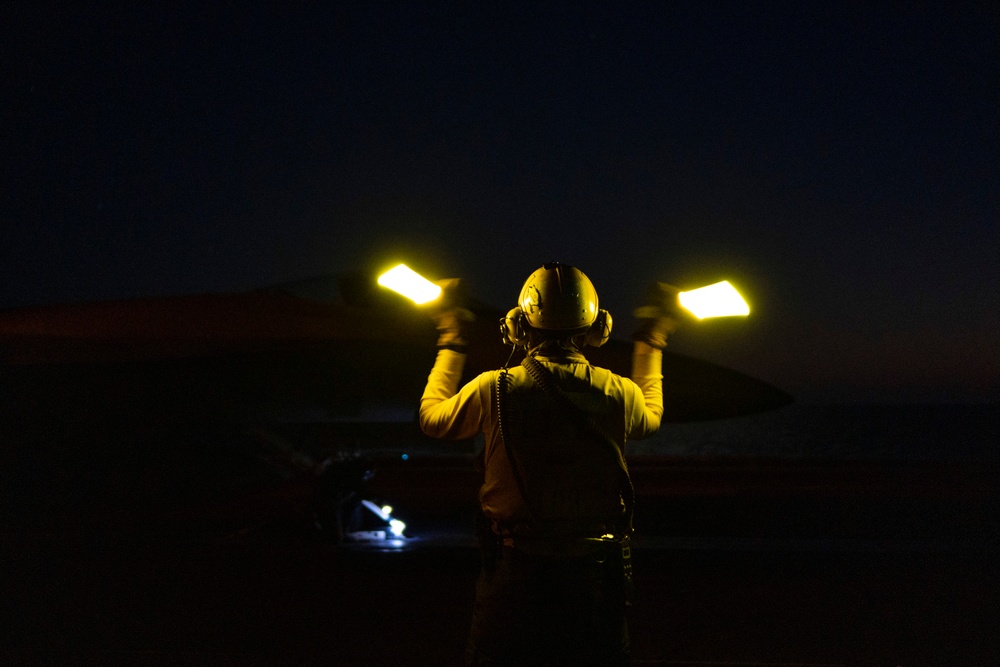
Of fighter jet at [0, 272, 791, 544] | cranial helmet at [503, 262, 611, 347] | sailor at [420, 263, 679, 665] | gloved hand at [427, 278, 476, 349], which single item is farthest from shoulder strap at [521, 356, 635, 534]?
fighter jet at [0, 272, 791, 544]

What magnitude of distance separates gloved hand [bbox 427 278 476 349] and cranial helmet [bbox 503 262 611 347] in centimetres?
12

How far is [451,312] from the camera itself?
185cm

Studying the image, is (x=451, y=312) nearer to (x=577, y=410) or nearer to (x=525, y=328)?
(x=525, y=328)

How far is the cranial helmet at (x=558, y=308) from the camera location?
5.82ft

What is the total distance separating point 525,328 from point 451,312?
21 centimetres

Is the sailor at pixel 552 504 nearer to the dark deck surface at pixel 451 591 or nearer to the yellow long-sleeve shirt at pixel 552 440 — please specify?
the yellow long-sleeve shirt at pixel 552 440

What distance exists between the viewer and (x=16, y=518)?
22.4ft

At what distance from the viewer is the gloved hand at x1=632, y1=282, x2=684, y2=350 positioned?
1.89m

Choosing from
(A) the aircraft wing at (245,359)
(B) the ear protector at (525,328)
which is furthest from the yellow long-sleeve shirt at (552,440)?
(A) the aircraft wing at (245,359)

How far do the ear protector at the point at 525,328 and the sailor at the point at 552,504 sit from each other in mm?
84

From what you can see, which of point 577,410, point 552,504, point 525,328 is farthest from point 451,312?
point 552,504

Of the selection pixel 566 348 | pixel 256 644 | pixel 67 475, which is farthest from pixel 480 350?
pixel 566 348

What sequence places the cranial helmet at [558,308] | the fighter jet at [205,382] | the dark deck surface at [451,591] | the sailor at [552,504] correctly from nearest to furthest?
the sailor at [552,504] < the cranial helmet at [558,308] < the dark deck surface at [451,591] < the fighter jet at [205,382]

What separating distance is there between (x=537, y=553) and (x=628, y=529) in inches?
10.5
